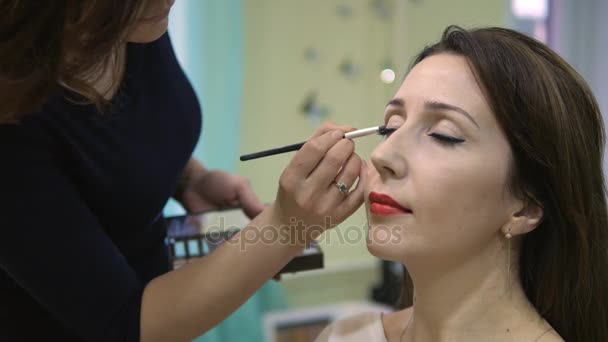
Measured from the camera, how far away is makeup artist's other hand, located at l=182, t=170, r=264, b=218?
1184 mm

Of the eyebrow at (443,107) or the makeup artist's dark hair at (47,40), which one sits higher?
the makeup artist's dark hair at (47,40)

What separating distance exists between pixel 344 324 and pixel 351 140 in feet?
1.39

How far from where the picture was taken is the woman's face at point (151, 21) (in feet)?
2.23

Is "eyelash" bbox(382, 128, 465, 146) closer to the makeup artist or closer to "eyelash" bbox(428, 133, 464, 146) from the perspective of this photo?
"eyelash" bbox(428, 133, 464, 146)

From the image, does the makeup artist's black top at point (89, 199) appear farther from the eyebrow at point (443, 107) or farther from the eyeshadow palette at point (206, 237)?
the eyebrow at point (443, 107)

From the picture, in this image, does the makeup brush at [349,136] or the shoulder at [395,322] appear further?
the shoulder at [395,322]

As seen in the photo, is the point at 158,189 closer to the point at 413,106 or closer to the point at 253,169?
the point at 413,106

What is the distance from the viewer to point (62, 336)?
92 centimetres

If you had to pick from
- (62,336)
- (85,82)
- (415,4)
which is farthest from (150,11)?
(415,4)

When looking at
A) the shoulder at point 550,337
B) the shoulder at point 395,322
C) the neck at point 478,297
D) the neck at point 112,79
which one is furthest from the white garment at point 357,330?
the neck at point 112,79

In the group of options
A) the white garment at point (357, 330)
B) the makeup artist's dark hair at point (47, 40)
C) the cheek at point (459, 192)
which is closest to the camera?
the makeup artist's dark hair at point (47, 40)

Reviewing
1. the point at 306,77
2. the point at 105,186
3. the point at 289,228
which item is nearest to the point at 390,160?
the point at 289,228

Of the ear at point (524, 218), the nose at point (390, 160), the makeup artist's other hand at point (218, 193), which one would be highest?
the nose at point (390, 160)

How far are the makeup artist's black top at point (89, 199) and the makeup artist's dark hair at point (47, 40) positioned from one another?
→ 4.4 inches
